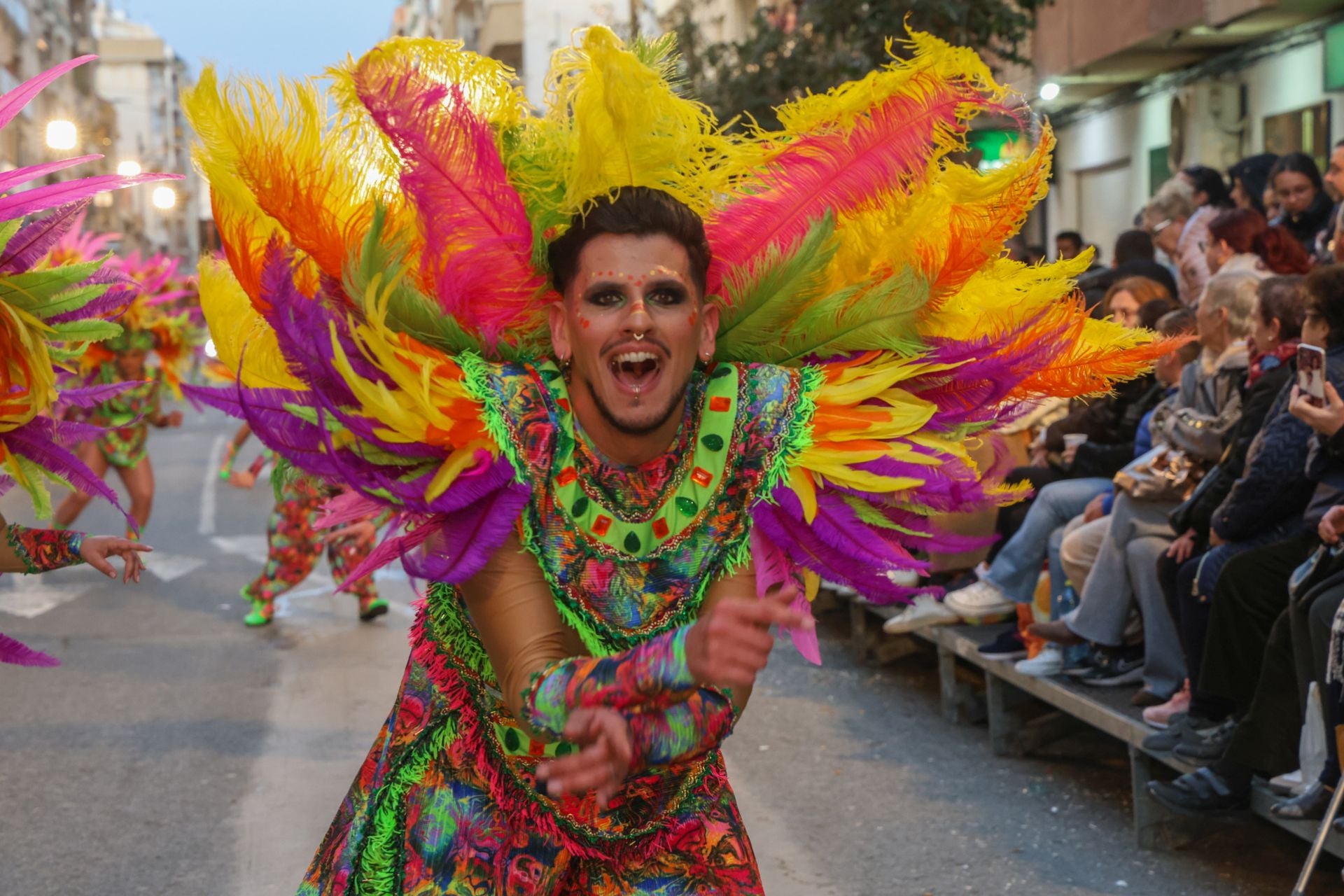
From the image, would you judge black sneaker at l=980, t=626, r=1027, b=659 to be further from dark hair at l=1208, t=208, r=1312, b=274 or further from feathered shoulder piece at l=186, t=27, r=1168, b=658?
feathered shoulder piece at l=186, t=27, r=1168, b=658

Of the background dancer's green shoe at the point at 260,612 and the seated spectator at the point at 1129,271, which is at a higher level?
the seated spectator at the point at 1129,271

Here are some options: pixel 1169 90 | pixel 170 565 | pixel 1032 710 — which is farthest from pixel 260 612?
pixel 1169 90

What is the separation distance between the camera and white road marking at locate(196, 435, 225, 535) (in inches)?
550

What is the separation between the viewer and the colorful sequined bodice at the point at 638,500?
116 inches

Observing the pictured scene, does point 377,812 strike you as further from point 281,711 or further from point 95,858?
point 281,711

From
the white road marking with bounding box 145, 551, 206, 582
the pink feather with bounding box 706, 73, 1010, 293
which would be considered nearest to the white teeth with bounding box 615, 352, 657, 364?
the pink feather with bounding box 706, 73, 1010, 293

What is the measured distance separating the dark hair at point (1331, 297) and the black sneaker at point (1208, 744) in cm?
118

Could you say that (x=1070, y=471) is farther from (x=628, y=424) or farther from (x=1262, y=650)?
(x=628, y=424)

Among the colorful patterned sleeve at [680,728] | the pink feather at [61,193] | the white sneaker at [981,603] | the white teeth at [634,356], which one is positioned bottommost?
the white sneaker at [981,603]

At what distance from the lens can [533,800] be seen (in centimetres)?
298

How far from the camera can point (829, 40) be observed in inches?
477

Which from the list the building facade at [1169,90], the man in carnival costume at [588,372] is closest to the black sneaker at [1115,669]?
the man in carnival costume at [588,372]

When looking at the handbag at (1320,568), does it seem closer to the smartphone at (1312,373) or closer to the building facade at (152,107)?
the smartphone at (1312,373)

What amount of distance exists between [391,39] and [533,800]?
4.45ft
